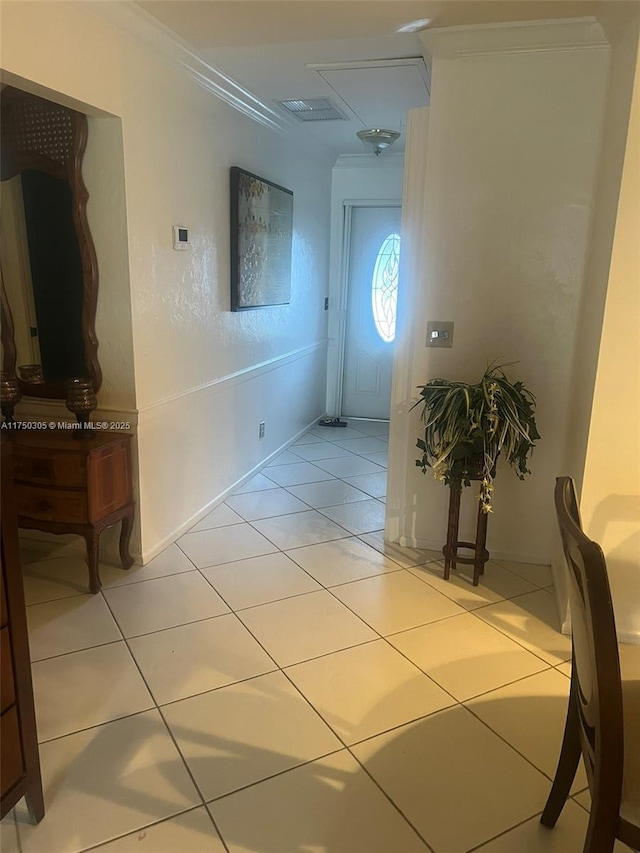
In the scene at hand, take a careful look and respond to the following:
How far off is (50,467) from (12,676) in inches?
49.4

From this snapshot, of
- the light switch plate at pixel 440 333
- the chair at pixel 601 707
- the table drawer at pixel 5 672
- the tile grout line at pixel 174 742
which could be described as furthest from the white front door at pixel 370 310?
the table drawer at pixel 5 672

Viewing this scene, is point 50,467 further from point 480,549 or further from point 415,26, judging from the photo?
point 415,26

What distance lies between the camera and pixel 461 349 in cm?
290

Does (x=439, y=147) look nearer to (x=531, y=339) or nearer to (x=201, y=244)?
(x=531, y=339)

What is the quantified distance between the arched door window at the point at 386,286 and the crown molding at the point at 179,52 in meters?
1.95

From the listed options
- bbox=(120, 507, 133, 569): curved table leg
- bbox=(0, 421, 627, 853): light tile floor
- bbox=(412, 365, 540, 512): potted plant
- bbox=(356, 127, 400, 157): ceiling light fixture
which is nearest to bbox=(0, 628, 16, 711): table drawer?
bbox=(0, 421, 627, 853): light tile floor

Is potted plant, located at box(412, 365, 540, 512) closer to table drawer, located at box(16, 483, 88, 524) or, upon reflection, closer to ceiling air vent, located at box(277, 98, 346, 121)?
table drawer, located at box(16, 483, 88, 524)

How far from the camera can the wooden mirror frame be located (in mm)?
2559

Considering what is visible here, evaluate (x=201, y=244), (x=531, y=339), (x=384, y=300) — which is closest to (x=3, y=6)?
(x=201, y=244)

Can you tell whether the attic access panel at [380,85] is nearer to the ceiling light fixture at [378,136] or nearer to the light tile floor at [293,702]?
the ceiling light fixture at [378,136]

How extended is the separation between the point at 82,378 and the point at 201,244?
989mm

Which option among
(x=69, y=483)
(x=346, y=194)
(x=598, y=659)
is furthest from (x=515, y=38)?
(x=346, y=194)

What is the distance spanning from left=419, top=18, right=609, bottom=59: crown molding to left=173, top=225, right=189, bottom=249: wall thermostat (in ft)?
4.50

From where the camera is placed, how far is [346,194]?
5.41m
